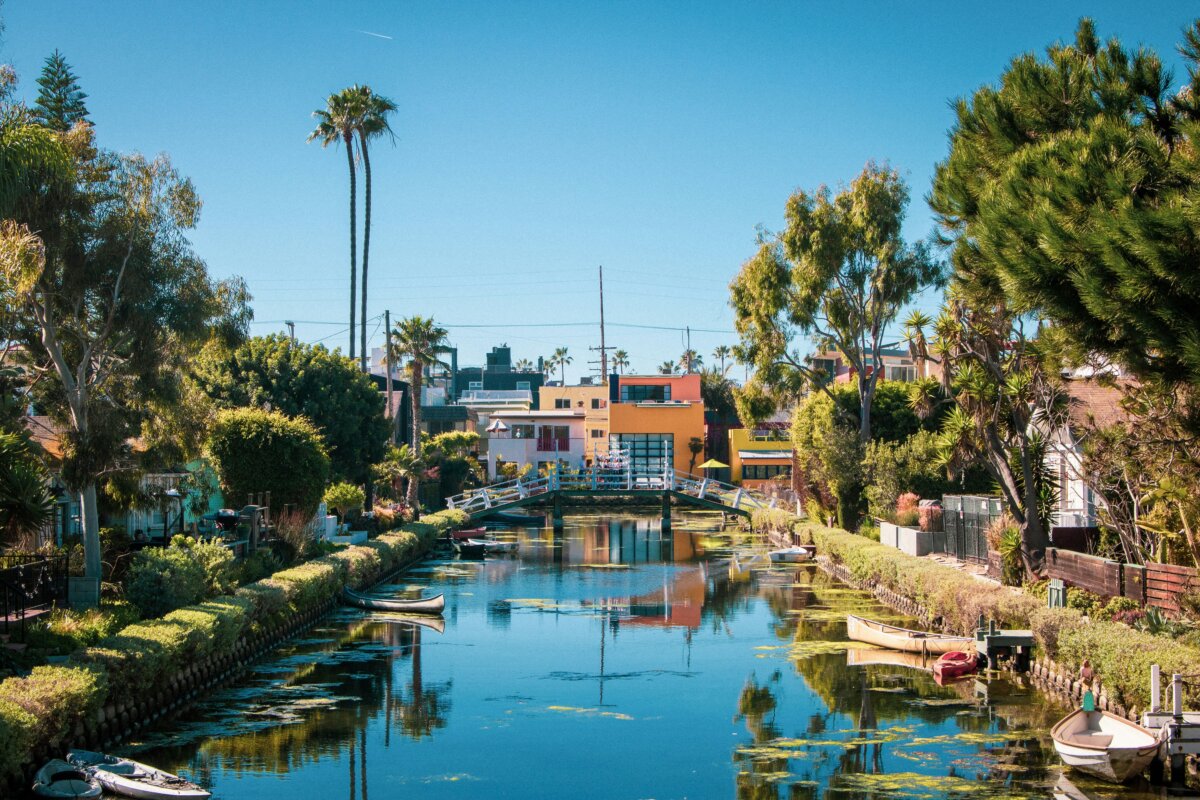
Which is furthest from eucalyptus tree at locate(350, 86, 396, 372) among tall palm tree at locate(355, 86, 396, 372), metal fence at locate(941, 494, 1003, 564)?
metal fence at locate(941, 494, 1003, 564)

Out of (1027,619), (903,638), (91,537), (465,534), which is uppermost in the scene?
(91,537)

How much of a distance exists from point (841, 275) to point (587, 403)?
53.4 metres

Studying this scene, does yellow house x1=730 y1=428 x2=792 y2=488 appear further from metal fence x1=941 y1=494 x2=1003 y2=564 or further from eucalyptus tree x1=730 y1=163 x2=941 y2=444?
metal fence x1=941 y1=494 x2=1003 y2=564

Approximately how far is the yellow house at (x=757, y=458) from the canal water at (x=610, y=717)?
150 feet

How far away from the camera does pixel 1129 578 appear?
2012 cm

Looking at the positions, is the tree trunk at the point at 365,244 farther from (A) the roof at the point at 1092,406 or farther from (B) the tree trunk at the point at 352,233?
(A) the roof at the point at 1092,406

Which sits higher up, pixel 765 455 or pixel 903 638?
pixel 765 455

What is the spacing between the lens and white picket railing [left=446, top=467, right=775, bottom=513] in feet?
195

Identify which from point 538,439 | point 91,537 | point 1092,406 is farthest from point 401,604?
point 538,439

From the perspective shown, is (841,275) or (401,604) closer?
(401,604)

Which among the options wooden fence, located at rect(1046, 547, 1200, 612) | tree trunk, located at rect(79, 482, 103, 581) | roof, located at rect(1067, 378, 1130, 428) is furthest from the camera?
roof, located at rect(1067, 378, 1130, 428)

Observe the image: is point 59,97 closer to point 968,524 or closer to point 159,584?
point 159,584

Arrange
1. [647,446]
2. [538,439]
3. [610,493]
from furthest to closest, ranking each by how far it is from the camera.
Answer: [538,439]
[647,446]
[610,493]

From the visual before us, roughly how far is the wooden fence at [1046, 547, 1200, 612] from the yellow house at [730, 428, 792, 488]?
183 ft
